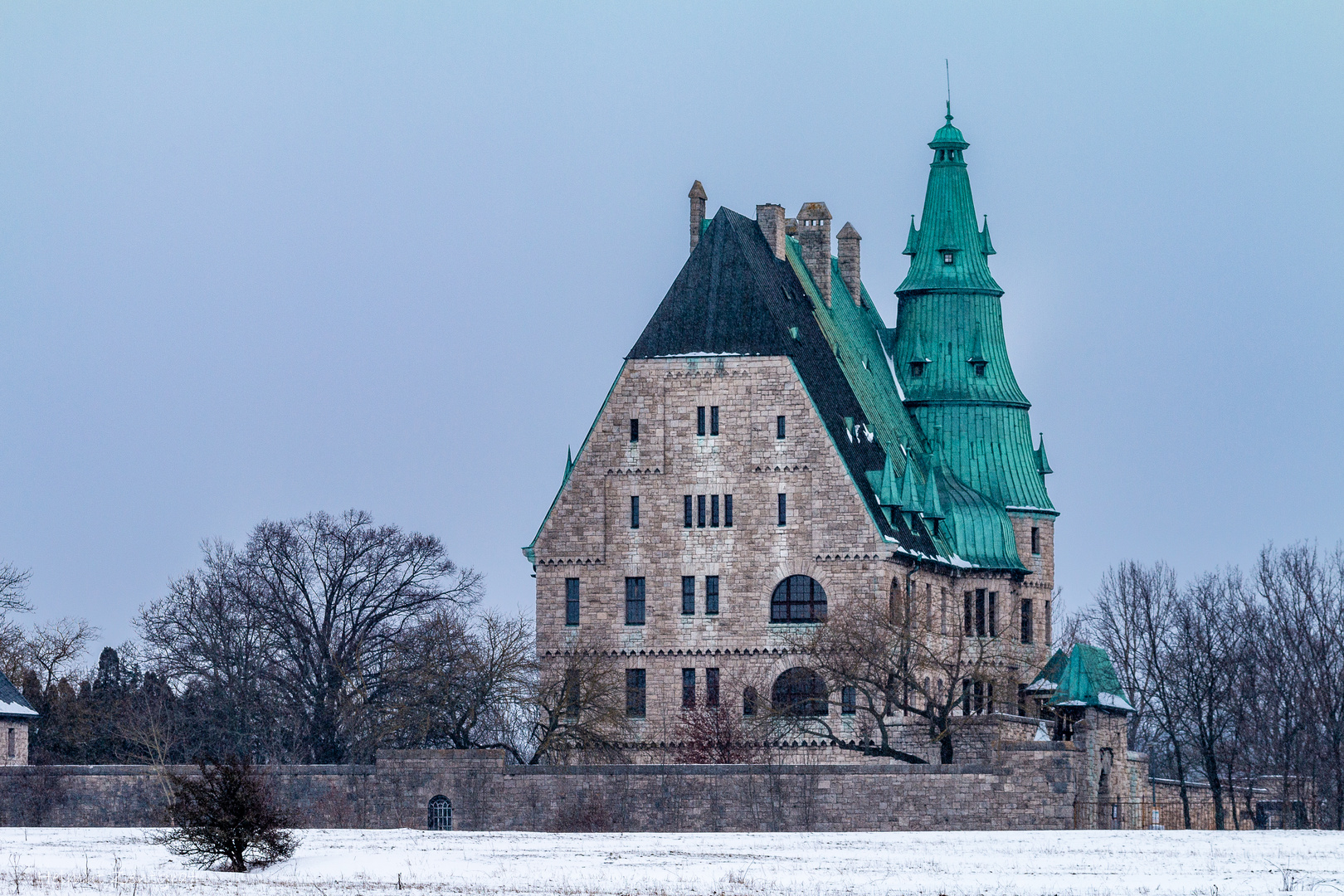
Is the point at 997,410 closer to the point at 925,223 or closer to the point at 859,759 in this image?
the point at 925,223

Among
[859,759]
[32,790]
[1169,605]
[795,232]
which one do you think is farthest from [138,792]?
[1169,605]

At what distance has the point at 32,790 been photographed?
263ft

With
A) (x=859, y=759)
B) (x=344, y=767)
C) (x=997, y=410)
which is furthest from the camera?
(x=997, y=410)

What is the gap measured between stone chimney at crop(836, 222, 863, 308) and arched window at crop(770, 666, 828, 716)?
2158cm

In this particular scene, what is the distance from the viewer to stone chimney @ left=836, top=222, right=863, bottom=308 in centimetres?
11281

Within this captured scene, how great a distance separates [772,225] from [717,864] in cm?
4896

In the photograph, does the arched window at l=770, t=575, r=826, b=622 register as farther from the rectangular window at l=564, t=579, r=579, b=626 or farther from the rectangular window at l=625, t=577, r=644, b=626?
the rectangular window at l=564, t=579, r=579, b=626

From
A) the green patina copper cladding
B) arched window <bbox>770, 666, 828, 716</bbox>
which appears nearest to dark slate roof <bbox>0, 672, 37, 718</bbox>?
arched window <bbox>770, 666, 828, 716</bbox>

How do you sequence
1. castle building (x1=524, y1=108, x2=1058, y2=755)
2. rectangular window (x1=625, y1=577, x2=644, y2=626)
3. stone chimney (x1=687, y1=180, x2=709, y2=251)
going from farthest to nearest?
stone chimney (x1=687, y1=180, x2=709, y2=251) → rectangular window (x1=625, y1=577, x2=644, y2=626) → castle building (x1=524, y1=108, x2=1058, y2=755)

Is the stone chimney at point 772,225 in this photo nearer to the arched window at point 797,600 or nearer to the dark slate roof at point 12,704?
the arched window at point 797,600

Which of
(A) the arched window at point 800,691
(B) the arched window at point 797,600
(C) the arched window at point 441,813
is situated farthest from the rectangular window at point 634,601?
(C) the arched window at point 441,813

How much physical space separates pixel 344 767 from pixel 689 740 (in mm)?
16530

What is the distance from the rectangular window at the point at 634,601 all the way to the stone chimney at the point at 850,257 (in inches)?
771

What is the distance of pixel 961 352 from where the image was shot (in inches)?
4279
